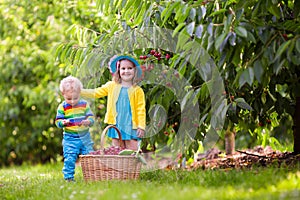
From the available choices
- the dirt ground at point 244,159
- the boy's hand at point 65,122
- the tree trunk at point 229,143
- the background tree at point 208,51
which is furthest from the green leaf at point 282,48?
the tree trunk at point 229,143

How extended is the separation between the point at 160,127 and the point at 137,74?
628 mm

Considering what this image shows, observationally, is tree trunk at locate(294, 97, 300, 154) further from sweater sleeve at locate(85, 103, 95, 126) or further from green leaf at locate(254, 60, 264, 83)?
sweater sleeve at locate(85, 103, 95, 126)

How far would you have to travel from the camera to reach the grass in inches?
118

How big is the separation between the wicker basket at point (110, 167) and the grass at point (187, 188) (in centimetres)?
13

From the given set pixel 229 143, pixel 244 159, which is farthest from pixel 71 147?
pixel 229 143

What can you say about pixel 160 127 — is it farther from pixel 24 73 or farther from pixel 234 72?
pixel 24 73

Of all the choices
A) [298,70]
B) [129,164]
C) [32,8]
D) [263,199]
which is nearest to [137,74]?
[129,164]

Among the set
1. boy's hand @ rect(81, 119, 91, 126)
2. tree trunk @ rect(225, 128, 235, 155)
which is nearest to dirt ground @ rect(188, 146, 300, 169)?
tree trunk @ rect(225, 128, 235, 155)

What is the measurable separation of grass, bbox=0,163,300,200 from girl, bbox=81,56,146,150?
367 millimetres

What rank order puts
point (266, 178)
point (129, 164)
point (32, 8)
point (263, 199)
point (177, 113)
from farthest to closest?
point (32, 8), point (177, 113), point (129, 164), point (266, 178), point (263, 199)

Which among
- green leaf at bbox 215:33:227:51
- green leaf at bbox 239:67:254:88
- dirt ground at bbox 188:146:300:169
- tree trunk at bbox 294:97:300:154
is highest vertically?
green leaf at bbox 215:33:227:51

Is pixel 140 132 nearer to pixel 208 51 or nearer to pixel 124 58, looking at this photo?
pixel 124 58

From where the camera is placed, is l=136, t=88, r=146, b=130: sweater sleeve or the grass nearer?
the grass

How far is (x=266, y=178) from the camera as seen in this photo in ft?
11.2
